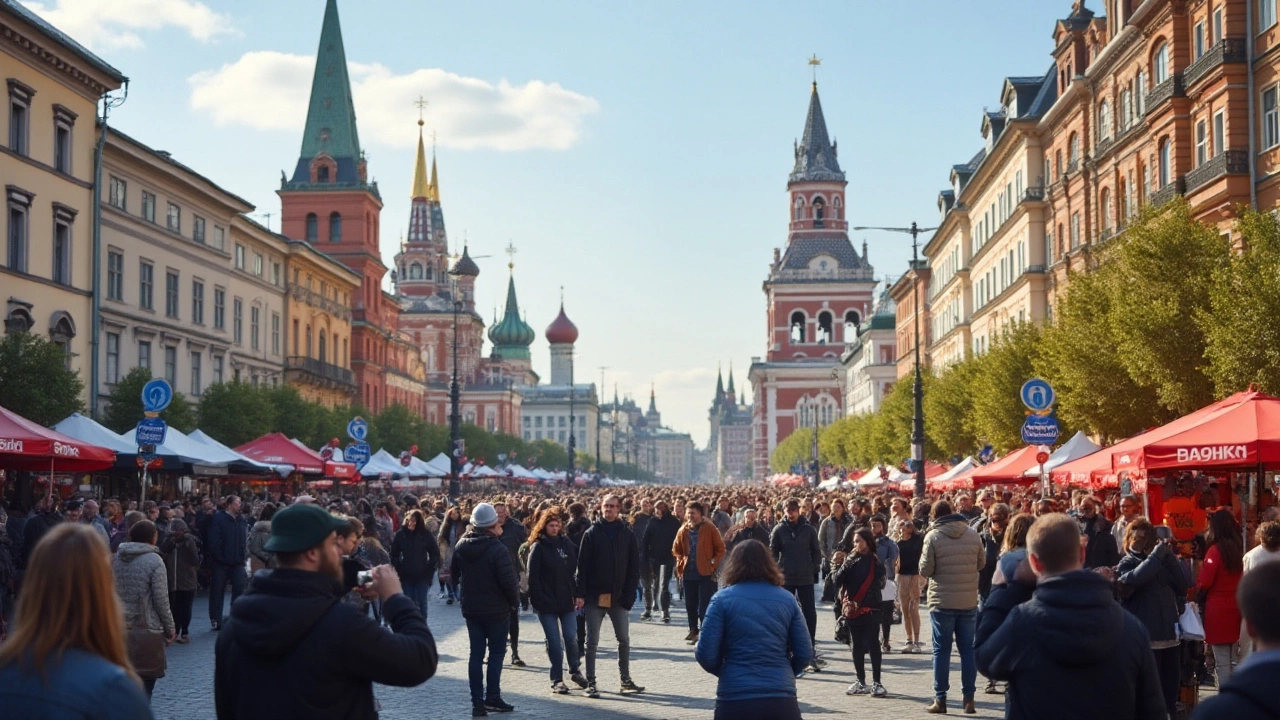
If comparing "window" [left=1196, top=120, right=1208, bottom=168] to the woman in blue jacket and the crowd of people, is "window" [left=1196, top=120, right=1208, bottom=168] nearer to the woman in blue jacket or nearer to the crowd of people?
the crowd of people

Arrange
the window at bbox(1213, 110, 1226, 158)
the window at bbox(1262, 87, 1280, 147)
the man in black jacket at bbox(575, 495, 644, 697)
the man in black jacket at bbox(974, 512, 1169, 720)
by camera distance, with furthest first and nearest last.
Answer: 1. the window at bbox(1213, 110, 1226, 158)
2. the window at bbox(1262, 87, 1280, 147)
3. the man in black jacket at bbox(575, 495, 644, 697)
4. the man in black jacket at bbox(974, 512, 1169, 720)

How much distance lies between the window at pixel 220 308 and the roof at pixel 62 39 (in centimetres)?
1686

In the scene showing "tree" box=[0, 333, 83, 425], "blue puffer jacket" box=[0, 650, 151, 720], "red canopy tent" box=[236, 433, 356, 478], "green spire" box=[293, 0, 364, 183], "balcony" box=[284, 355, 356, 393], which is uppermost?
"green spire" box=[293, 0, 364, 183]

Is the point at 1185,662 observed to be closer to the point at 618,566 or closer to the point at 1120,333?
the point at 618,566

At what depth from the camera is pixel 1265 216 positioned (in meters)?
24.9

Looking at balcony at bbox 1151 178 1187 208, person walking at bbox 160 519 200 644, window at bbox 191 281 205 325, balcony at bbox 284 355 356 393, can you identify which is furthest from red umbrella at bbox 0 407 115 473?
balcony at bbox 284 355 356 393

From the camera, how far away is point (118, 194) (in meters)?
48.5

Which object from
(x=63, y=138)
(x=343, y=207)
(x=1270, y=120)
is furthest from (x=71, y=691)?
(x=343, y=207)

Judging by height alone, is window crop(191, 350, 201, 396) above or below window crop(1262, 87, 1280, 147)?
below

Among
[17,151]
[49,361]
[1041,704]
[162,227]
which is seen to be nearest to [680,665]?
[1041,704]

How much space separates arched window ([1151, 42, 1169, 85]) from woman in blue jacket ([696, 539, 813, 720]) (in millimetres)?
31342

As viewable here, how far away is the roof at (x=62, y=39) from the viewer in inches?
1476

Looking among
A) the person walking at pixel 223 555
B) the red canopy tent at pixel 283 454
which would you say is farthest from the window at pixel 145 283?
the person walking at pixel 223 555

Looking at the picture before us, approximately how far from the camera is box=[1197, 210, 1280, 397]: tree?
23375 mm
